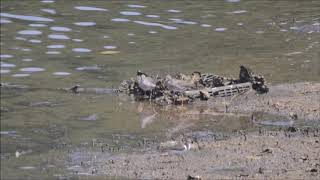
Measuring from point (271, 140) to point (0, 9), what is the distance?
806cm

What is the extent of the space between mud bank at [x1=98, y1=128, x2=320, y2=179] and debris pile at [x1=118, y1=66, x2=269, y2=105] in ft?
4.89

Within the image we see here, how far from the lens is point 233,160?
621cm

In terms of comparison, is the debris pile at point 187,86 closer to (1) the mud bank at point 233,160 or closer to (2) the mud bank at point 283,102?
(2) the mud bank at point 283,102

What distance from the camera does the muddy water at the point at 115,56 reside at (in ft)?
23.5

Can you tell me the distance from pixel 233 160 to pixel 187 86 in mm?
2346

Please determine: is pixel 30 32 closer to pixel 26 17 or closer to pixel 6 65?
pixel 26 17

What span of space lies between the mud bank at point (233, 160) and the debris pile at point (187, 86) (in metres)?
1.49

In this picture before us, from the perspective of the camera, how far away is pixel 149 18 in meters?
13.1

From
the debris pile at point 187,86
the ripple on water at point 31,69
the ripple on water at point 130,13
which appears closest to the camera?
the debris pile at point 187,86

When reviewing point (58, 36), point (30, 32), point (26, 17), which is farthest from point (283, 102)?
point (26, 17)

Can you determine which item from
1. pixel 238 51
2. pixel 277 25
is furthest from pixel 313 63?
pixel 277 25

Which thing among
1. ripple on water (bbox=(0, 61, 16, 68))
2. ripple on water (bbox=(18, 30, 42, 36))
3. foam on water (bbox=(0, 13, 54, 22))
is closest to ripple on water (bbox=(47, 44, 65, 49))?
ripple on water (bbox=(18, 30, 42, 36))

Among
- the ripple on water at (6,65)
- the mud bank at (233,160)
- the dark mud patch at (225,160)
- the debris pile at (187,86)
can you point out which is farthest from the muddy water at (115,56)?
the mud bank at (233,160)

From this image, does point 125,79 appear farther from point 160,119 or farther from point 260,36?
point 260,36
